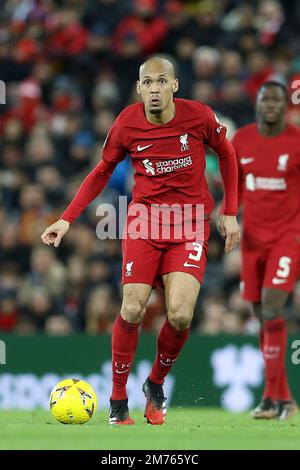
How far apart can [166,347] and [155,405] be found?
41 cm

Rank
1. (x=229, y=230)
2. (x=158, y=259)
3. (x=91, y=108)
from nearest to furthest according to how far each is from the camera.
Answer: (x=158, y=259), (x=229, y=230), (x=91, y=108)

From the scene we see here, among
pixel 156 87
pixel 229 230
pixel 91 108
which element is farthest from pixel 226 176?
pixel 91 108

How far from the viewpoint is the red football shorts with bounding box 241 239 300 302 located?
1023cm

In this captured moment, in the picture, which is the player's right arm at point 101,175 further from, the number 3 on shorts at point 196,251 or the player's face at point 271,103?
the player's face at point 271,103

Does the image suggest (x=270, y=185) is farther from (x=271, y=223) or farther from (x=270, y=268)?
(x=270, y=268)

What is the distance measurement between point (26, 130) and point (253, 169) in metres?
6.38

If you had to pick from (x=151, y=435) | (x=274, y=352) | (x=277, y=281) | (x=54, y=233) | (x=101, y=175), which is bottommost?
(x=151, y=435)

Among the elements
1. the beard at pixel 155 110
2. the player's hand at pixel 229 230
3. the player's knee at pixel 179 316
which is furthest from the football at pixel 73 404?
the beard at pixel 155 110

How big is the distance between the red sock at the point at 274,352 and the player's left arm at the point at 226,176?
5.26 feet

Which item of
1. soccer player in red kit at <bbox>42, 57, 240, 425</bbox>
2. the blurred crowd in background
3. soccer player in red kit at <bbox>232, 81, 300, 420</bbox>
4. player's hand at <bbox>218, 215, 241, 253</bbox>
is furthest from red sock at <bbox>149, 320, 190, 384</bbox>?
the blurred crowd in background

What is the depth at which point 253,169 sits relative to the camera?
10.6 metres

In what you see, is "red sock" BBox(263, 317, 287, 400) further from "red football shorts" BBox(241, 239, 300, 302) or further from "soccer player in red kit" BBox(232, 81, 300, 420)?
"red football shorts" BBox(241, 239, 300, 302)

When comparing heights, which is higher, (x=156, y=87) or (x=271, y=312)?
(x=156, y=87)

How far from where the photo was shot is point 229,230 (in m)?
8.73
